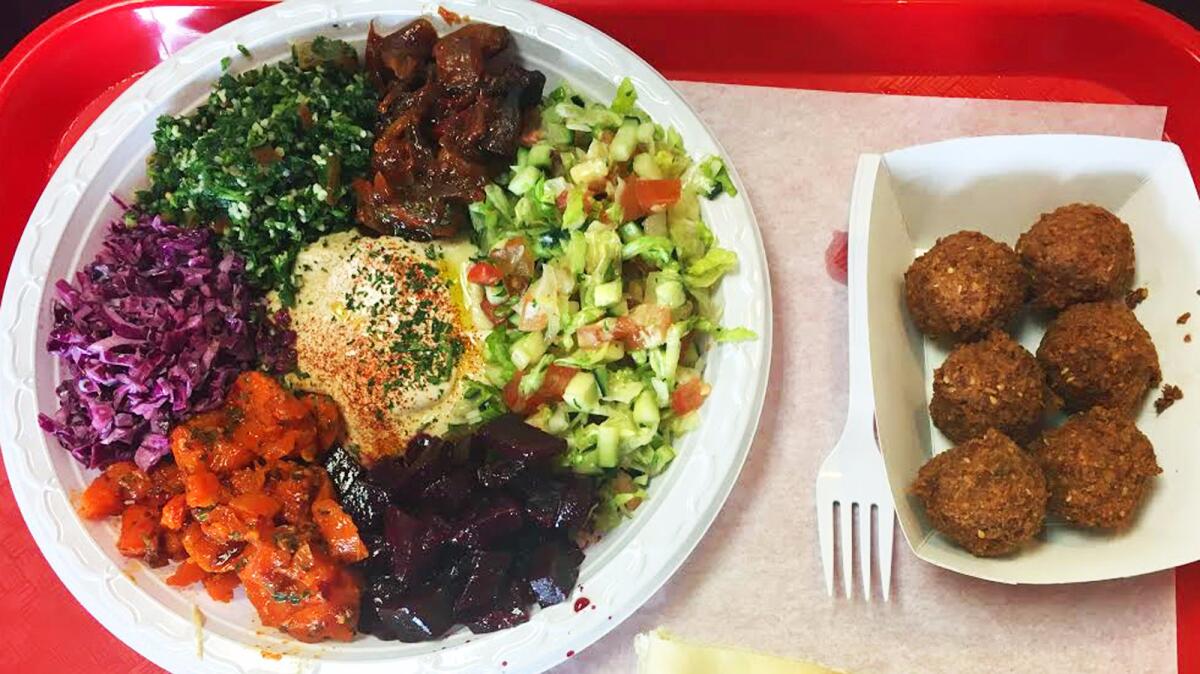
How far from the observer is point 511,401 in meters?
2.63

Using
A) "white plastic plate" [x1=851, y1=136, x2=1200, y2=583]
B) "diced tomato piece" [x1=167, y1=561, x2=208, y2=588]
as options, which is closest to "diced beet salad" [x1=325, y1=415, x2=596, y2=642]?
"diced tomato piece" [x1=167, y1=561, x2=208, y2=588]

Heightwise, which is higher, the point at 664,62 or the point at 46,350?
the point at 664,62

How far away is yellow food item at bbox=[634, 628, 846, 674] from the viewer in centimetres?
229

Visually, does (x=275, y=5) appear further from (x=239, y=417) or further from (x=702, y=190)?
(x=702, y=190)

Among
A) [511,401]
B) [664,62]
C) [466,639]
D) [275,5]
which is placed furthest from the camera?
[664,62]

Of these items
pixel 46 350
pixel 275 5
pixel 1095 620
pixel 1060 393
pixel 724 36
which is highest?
pixel 275 5

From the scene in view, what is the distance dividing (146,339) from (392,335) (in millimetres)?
696

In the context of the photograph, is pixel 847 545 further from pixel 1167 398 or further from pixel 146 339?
pixel 146 339

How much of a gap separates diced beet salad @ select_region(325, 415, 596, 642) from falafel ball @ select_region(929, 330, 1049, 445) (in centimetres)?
103

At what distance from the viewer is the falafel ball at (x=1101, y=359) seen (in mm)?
2422

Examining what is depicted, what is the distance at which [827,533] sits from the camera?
252 centimetres

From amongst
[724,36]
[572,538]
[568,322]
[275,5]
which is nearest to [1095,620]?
[572,538]

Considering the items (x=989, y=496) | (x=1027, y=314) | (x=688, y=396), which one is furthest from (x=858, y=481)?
(x=1027, y=314)

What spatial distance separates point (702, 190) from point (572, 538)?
106cm
